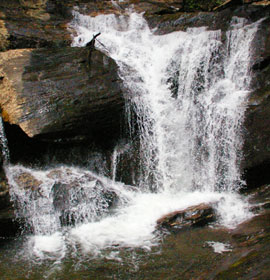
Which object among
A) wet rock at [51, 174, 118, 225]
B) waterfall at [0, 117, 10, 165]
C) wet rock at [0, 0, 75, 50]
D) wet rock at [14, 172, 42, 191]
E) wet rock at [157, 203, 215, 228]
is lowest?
wet rock at [157, 203, 215, 228]

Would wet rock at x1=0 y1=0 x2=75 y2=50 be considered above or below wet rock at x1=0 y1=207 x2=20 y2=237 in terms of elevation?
above

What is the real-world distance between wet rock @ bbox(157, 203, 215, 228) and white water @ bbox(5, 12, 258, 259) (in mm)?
233

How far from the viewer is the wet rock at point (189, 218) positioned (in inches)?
251

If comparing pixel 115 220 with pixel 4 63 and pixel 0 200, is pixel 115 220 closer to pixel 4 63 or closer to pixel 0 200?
pixel 0 200

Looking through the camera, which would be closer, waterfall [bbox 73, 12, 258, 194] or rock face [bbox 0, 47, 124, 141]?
rock face [bbox 0, 47, 124, 141]

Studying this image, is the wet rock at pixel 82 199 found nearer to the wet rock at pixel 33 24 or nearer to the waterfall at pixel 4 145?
the waterfall at pixel 4 145

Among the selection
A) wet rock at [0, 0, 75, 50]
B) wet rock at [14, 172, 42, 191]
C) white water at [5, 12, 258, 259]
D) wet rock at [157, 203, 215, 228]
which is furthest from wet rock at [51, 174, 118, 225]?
wet rock at [0, 0, 75, 50]

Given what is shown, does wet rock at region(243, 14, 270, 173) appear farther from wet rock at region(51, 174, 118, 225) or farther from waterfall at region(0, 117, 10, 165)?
waterfall at region(0, 117, 10, 165)

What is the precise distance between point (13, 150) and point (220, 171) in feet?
16.1

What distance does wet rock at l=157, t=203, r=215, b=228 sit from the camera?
6363 millimetres

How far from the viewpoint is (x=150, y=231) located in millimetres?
6332

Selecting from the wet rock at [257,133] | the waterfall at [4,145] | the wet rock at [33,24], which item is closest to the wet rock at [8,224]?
the waterfall at [4,145]

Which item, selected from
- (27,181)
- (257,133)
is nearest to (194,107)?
(257,133)

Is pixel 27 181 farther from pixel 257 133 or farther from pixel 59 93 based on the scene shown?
pixel 257 133
